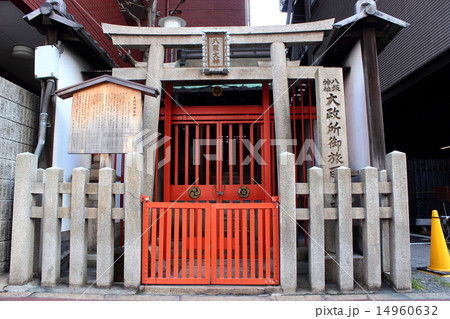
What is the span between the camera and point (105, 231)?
493 centimetres

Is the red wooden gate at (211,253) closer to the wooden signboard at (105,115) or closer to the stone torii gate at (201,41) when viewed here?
the wooden signboard at (105,115)

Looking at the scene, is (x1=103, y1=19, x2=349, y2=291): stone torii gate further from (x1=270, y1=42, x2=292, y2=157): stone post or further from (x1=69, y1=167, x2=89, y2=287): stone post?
(x1=69, y1=167, x2=89, y2=287): stone post

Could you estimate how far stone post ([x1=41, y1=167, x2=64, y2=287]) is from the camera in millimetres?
4898

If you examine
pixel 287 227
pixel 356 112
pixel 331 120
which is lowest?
pixel 287 227

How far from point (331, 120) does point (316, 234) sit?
7.87 ft

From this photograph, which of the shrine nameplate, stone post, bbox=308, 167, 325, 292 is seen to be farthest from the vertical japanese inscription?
the shrine nameplate

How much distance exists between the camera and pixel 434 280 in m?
5.26

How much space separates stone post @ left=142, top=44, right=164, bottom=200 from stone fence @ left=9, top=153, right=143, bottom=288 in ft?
4.13

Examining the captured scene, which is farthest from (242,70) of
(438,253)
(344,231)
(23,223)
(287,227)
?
(438,253)

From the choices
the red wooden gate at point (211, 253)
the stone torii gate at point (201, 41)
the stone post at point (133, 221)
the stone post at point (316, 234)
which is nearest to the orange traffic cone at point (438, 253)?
the stone post at point (316, 234)

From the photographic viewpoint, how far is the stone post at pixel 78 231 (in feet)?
15.9

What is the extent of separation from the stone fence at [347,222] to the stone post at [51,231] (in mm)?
3511

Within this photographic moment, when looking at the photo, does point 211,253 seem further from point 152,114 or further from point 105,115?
point 152,114

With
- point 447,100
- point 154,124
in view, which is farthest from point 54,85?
point 447,100
